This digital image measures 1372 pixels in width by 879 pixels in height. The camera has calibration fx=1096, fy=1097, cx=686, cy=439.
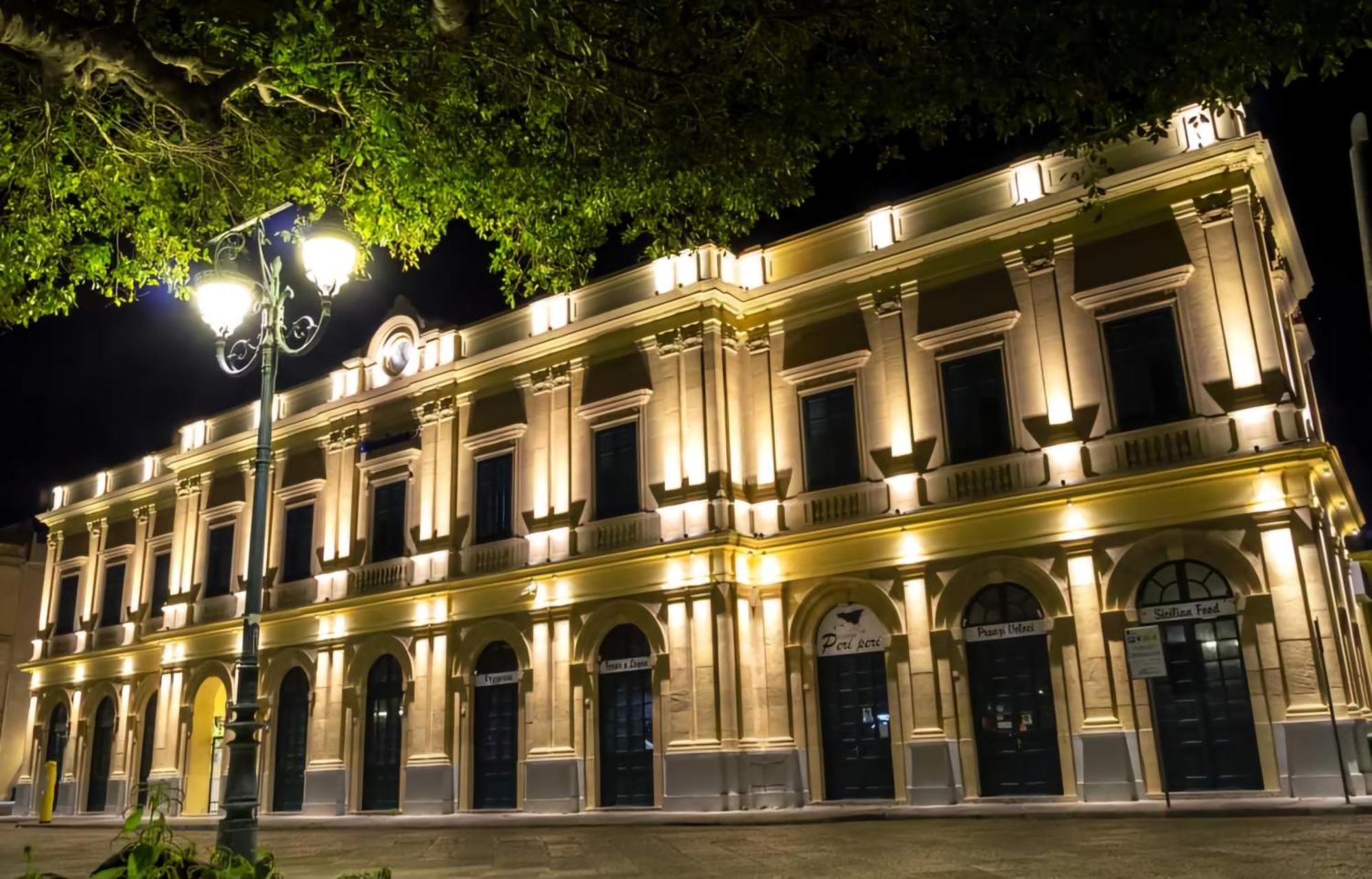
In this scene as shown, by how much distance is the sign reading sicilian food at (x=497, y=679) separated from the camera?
20852 mm

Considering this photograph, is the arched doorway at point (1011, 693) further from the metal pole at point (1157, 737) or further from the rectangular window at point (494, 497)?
the rectangular window at point (494, 497)

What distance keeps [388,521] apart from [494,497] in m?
3.14

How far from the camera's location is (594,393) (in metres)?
21.1

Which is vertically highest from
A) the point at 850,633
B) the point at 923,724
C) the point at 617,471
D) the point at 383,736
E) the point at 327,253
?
the point at 617,471

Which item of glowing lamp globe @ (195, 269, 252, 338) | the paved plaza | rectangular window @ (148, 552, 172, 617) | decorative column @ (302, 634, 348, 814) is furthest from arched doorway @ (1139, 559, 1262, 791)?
rectangular window @ (148, 552, 172, 617)

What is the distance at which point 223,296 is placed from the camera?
9.88 meters

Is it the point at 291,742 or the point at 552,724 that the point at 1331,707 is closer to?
the point at 552,724

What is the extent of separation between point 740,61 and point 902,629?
34.7 feet

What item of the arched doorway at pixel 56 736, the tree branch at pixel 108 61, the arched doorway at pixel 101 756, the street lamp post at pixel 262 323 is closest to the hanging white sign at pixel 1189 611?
the street lamp post at pixel 262 323

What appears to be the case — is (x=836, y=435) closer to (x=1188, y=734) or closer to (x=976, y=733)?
(x=976, y=733)

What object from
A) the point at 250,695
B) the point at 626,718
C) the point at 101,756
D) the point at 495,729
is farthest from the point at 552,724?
the point at 101,756

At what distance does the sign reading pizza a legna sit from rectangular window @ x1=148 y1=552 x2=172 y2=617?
1909cm

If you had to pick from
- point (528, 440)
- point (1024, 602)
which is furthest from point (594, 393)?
point (1024, 602)

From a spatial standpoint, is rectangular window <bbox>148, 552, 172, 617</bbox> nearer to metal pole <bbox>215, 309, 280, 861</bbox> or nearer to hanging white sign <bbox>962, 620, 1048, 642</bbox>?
hanging white sign <bbox>962, 620, 1048, 642</bbox>
